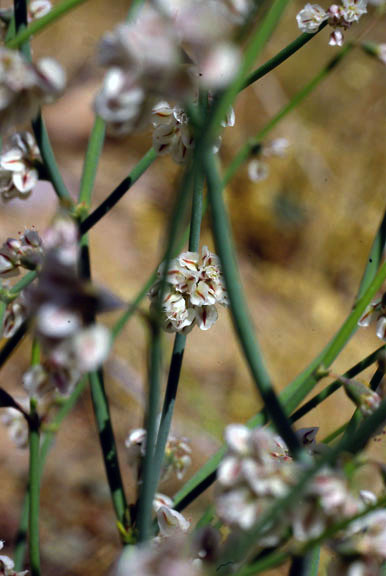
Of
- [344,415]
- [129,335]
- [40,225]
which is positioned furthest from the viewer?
[40,225]

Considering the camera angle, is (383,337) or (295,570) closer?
(295,570)

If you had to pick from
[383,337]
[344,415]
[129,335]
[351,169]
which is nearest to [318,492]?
[383,337]

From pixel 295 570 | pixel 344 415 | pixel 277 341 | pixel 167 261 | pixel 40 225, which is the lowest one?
pixel 40 225

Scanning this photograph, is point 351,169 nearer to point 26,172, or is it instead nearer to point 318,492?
point 26,172

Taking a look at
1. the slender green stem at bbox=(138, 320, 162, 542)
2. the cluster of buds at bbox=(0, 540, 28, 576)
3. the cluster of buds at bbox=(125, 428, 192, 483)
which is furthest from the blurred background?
the slender green stem at bbox=(138, 320, 162, 542)

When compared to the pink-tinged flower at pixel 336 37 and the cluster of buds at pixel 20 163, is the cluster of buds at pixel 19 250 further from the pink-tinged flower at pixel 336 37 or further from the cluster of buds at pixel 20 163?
the pink-tinged flower at pixel 336 37

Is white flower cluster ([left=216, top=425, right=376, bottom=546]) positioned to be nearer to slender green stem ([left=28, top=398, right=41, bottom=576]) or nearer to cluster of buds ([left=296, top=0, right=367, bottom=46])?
slender green stem ([left=28, top=398, right=41, bottom=576])
